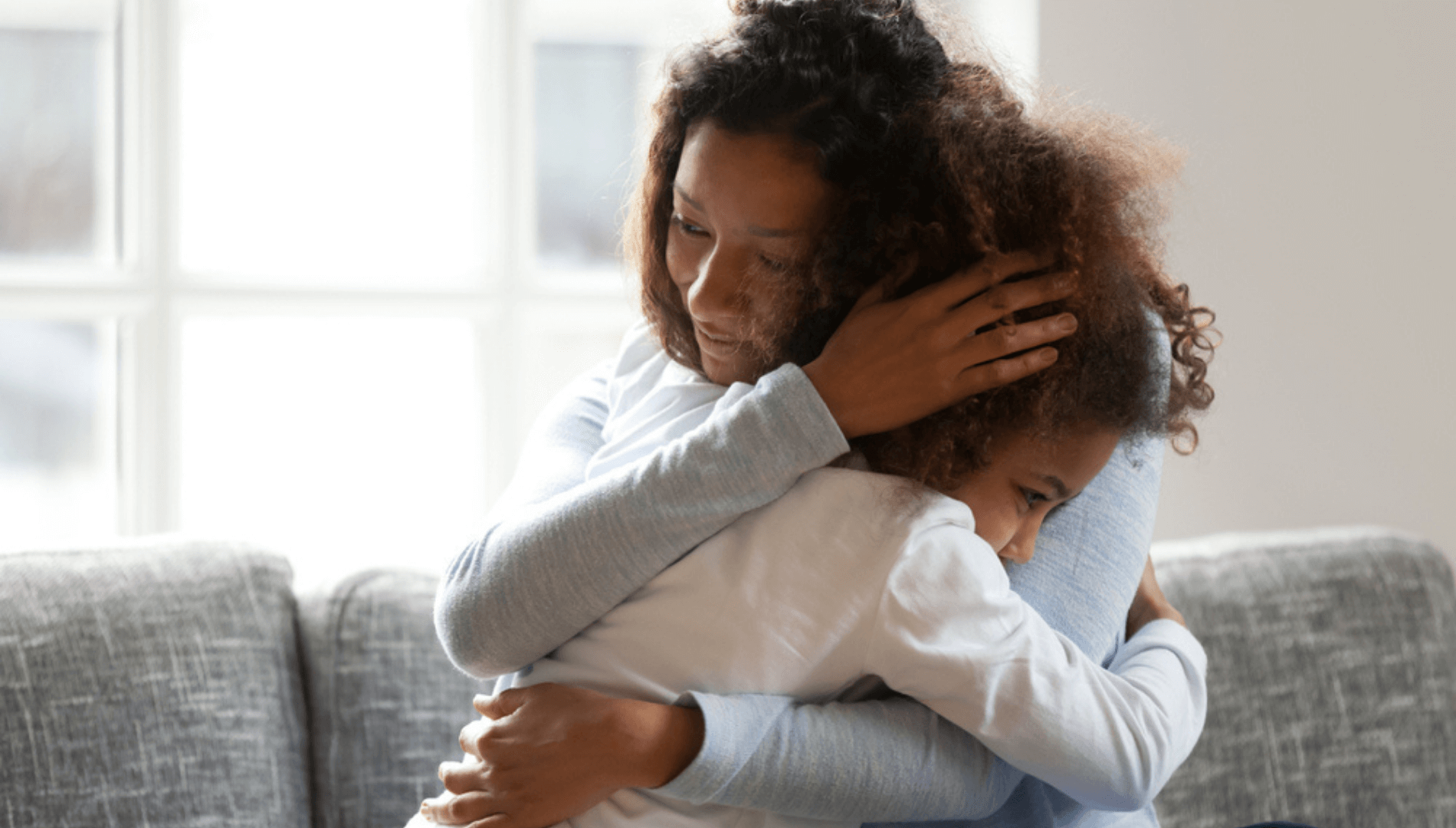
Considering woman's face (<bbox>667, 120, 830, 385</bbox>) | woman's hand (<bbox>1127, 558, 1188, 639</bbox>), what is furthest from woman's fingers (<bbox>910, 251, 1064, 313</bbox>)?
woman's hand (<bbox>1127, 558, 1188, 639</bbox>)

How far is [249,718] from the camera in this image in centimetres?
126

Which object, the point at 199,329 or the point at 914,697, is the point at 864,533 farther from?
the point at 199,329

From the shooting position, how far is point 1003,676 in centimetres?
83

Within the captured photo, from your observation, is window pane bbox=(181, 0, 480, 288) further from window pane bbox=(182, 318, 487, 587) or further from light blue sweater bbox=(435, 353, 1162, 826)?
light blue sweater bbox=(435, 353, 1162, 826)

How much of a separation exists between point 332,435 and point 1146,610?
1.49m

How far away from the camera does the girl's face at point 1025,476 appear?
903mm

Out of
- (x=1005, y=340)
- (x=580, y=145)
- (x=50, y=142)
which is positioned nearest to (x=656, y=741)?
(x=1005, y=340)

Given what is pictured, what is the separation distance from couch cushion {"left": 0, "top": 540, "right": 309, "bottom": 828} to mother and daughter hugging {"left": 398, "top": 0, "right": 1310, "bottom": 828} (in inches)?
16.1

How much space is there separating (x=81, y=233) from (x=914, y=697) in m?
1.71

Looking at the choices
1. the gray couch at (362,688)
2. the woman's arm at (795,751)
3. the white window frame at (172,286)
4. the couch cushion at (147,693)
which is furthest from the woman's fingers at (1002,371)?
the white window frame at (172,286)

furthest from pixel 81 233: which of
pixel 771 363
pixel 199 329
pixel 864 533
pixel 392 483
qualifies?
pixel 864 533

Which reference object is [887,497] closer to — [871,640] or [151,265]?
[871,640]

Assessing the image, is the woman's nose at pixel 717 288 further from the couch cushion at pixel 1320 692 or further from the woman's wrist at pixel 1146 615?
the couch cushion at pixel 1320 692

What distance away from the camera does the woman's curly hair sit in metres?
0.86
